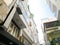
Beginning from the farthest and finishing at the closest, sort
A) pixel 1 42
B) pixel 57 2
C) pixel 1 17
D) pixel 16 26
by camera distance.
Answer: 1. pixel 57 2
2. pixel 16 26
3. pixel 1 42
4. pixel 1 17

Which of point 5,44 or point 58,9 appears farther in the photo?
point 58,9

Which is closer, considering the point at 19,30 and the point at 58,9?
the point at 19,30

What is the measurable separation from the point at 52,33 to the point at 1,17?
2675 millimetres

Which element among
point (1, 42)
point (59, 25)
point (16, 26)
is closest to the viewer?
point (1, 42)

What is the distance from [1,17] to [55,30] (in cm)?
259

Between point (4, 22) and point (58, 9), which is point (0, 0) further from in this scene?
point (58, 9)

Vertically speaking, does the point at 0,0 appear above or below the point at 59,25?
above

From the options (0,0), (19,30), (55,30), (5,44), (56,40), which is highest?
(0,0)

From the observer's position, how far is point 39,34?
4.86 m

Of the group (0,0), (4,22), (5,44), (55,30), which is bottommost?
(55,30)

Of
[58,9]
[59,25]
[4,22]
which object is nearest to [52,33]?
[59,25]

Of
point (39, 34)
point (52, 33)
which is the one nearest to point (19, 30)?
point (52, 33)

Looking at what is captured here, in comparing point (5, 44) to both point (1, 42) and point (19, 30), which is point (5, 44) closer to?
point (1, 42)

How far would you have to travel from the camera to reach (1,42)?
109cm
